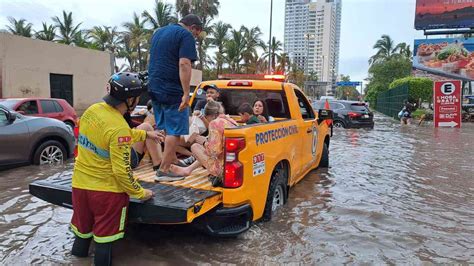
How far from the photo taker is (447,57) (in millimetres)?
38469

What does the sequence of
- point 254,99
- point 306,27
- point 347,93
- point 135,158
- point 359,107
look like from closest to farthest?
point 135,158
point 254,99
point 359,107
point 306,27
point 347,93

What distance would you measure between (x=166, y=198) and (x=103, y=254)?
0.67 m

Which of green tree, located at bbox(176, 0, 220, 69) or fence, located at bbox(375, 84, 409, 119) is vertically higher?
green tree, located at bbox(176, 0, 220, 69)

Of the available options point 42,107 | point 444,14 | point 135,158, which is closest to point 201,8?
point 444,14

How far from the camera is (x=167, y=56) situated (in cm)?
429

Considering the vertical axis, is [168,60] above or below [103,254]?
above

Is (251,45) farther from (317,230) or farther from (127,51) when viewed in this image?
(317,230)

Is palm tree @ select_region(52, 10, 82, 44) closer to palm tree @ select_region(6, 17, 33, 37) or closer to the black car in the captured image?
palm tree @ select_region(6, 17, 33, 37)

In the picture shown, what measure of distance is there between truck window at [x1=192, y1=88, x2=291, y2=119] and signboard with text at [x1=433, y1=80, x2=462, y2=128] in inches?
678

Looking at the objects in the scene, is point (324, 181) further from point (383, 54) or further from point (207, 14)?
point (383, 54)

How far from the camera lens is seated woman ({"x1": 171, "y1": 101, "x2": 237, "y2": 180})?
3896mm

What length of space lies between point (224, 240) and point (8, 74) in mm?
17694

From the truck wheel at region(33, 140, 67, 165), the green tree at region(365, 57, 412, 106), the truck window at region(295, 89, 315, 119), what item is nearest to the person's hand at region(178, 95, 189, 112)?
the truck window at region(295, 89, 315, 119)

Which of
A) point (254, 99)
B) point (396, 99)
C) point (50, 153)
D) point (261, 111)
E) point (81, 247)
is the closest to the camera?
point (81, 247)
